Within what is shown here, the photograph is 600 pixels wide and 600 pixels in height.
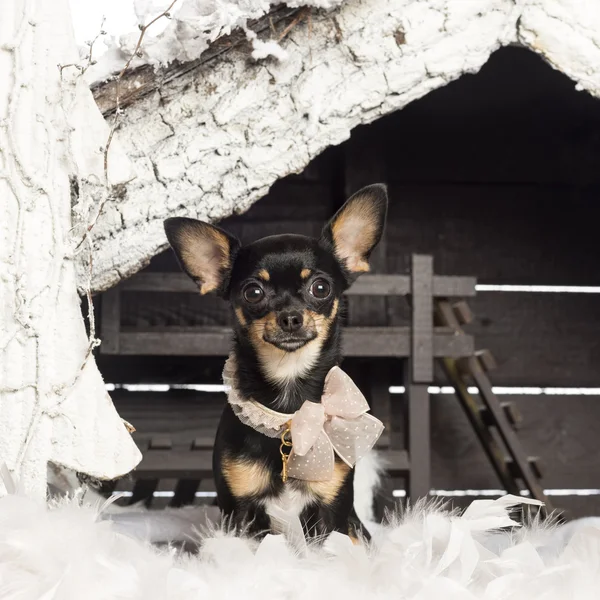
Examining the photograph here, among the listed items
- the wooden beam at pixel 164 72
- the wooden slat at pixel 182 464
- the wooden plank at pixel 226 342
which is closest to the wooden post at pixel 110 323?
the wooden plank at pixel 226 342

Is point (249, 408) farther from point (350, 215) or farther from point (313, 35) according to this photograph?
point (313, 35)

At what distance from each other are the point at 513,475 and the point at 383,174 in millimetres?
1109

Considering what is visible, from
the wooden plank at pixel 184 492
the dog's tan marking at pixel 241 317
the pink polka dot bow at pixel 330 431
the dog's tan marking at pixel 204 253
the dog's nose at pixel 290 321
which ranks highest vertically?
the dog's tan marking at pixel 204 253

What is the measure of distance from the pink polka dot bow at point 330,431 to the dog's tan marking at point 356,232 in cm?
24

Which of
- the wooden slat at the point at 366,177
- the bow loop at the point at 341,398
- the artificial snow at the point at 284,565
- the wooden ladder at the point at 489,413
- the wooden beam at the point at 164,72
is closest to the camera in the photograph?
the artificial snow at the point at 284,565

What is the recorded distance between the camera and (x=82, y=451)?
4.87ft

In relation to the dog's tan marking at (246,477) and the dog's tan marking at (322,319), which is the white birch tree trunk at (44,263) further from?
the dog's tan marking at (322,319)

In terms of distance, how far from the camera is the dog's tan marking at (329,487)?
145 centimetres

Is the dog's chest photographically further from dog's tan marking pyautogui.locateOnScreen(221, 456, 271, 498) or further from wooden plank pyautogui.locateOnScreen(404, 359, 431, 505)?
wooden plank pyautogui.locateOnScreen(404, 359, 431, 505)

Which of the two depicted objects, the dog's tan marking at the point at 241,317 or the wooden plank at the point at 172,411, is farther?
the wooden plank at the point at 172,411

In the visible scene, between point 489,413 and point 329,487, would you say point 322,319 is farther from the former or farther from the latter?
point 489,413

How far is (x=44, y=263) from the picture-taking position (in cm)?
150

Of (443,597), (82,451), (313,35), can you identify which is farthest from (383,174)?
(443,597)

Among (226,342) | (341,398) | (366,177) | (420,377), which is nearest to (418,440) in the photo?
(420,377)
